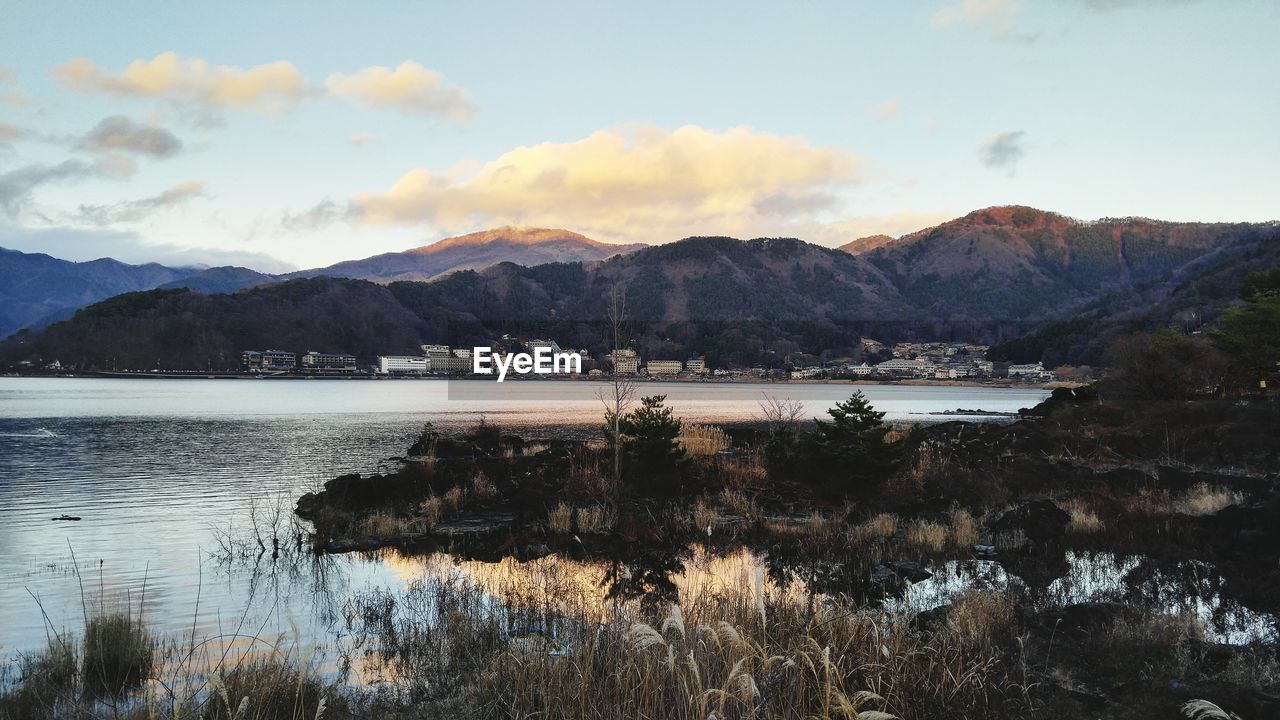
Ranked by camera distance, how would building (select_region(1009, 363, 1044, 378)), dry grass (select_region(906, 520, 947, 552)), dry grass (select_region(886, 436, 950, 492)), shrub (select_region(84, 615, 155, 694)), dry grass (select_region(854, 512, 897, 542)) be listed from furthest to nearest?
building (select_region(1009, 363, 1044, 378)) → dry grass (select_region(886, 436, 950, 492)) → dry grass (select_region(854, 512, 897, 542)) → dry grass (select_region(906, 520, 947, 552)) → shrub (select_region(84, 615, 155, 694))

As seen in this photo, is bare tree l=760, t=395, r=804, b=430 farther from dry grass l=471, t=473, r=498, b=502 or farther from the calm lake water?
the calm lake water

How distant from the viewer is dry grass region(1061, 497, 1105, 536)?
52.3 ft

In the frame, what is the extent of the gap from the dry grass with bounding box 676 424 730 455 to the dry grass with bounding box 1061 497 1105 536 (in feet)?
47.8

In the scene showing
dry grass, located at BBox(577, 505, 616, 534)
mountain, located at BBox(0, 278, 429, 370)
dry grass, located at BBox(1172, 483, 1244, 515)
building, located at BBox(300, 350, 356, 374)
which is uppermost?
mountain, located at BBox(0, 278, 429, 370)

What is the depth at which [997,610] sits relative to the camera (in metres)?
10.0

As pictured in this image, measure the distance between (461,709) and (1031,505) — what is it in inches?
528

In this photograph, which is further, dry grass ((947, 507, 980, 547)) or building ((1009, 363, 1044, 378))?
building ((1009, 363, 1044, 378))

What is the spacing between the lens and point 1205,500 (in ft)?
57.5

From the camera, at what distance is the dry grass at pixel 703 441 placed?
103 ft

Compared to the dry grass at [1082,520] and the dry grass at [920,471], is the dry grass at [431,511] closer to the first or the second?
the dry grass at [920,471]

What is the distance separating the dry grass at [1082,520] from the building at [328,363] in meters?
186

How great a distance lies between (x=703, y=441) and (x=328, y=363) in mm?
173893

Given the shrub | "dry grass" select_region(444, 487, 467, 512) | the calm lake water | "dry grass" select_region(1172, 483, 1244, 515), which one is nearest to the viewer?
the shrub

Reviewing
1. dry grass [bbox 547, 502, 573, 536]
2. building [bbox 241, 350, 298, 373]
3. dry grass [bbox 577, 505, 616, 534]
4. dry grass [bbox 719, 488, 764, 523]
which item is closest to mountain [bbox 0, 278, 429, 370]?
building [bbox 241, 350, 298, 373]
